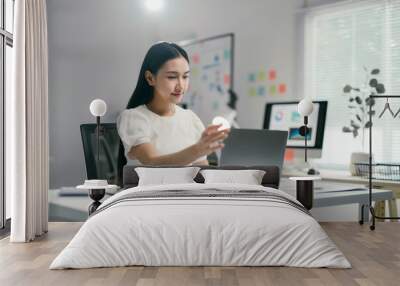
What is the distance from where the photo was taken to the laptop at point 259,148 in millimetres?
5688

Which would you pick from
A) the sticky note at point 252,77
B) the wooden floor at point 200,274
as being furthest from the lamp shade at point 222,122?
the wooden floor at point 200,274

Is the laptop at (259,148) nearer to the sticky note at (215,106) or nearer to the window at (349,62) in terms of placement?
the sticky note at (215,106)

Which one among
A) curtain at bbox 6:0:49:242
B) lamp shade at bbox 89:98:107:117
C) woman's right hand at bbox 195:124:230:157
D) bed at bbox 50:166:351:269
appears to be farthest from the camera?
woman's right hand at bbox 195:124:230:157

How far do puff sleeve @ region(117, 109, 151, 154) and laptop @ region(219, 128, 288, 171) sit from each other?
2.74 feet

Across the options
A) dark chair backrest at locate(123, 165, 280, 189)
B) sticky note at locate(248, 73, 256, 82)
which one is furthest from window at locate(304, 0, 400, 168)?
dark chair backrest at locate(123, 165, 280, 189)

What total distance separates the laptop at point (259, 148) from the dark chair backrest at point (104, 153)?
42.2 inches

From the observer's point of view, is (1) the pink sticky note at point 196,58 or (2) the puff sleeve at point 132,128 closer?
(2) the puff sleeve at point 132,128

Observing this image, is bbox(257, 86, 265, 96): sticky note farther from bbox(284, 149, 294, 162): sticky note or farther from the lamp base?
the lamp base

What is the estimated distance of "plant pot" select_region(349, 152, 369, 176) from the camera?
5.85m

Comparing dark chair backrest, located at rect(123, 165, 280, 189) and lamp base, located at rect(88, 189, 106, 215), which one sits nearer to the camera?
lamp base, located at rect(88, 189, 106, 215)

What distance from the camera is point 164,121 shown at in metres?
5.89

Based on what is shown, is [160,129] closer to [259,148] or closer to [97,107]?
[97,107]

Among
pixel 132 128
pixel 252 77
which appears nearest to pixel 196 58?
pixel 252 77

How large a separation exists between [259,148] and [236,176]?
1.59ft
